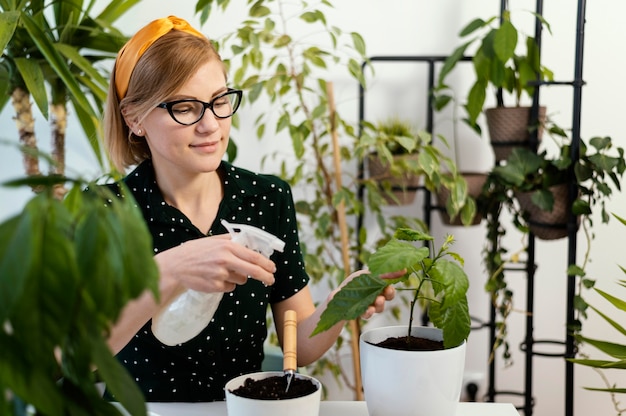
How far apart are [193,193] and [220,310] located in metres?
0.24

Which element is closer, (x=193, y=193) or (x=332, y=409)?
(x=332, y=409)

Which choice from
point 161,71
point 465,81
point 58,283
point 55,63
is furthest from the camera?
point 465,81

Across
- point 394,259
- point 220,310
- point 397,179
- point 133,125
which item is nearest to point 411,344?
point 394,259

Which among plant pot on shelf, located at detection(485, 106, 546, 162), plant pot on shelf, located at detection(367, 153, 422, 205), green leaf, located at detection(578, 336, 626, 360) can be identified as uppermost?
plant pot on shelf, located at detection(485, 106, 546, 162)

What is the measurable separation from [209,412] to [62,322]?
73 centimetres

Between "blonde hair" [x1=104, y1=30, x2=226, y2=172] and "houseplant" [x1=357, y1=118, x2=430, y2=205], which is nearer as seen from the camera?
"blonde hair" [x1=104, y1=30, x2=226, y2=172]

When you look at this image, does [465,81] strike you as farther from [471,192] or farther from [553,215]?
[553,215]

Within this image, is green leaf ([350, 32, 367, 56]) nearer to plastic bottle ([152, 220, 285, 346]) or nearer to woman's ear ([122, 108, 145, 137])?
woman's ear ([122, 108, 145, 137])

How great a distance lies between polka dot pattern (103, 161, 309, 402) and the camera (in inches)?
59.0

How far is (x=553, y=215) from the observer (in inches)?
90.4

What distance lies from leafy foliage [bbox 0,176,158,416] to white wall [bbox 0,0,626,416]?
208 centimetres

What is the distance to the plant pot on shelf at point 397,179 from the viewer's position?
7.91ft

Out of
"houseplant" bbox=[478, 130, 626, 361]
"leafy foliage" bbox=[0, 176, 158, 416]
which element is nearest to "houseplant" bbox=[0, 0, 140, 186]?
"houseplant" bbox=[478, 130, 626, 361]

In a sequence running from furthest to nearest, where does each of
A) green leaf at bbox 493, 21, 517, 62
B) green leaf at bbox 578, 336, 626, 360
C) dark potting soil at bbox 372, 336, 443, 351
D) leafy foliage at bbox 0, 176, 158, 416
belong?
1. green leaf at bbox 493, 21, 517, 62
2. green leaf at bbox 578, 336, 626, 360
3. dark potting soil at bbox 372, 336, 443, 351
4. leafy foliage at bbox 0, 176, 158, 416
